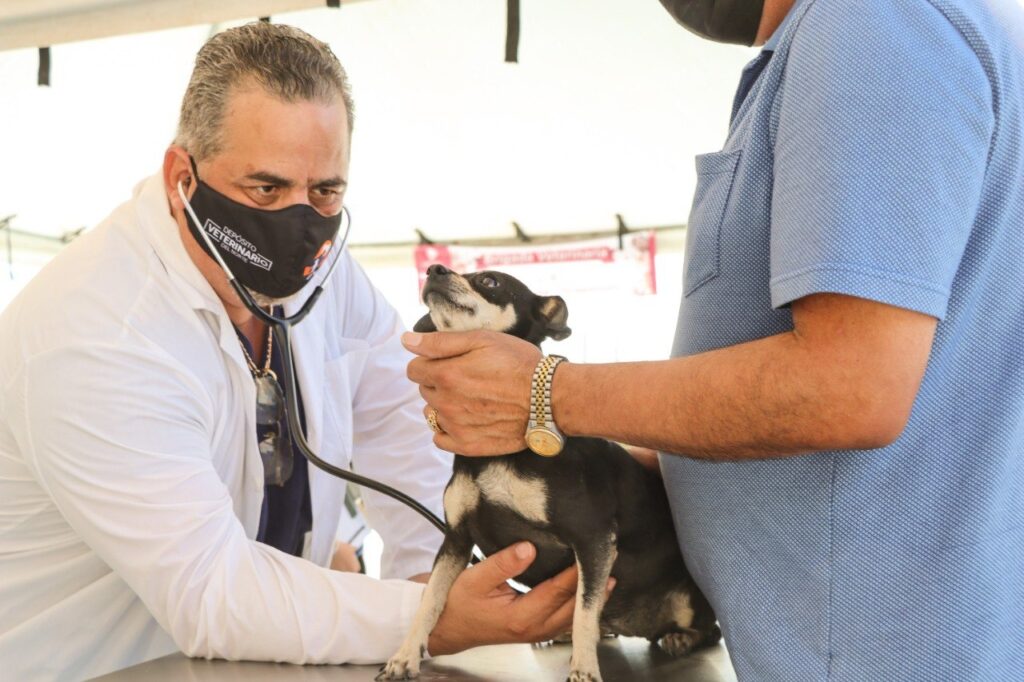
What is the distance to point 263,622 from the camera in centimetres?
153

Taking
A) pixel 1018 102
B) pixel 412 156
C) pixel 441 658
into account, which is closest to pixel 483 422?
pixel 441 658

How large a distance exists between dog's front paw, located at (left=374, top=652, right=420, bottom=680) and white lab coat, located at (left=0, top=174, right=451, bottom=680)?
0.17m

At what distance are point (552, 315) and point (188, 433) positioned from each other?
668mm

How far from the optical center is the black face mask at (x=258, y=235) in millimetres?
1738

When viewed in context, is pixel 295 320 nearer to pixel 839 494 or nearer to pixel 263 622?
pixel 263 622

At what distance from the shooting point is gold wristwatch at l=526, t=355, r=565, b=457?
1.16 metres

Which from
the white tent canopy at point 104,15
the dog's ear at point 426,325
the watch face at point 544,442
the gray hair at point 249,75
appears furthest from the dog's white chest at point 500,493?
the white tent canopy at point 104,15

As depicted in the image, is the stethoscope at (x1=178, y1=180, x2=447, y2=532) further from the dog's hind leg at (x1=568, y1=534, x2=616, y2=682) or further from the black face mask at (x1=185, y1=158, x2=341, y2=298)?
the dog's hind leg at (x1=568, y1=534, x2=616, y2=682)

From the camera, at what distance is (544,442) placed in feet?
3.88

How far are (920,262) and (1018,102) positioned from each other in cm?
21

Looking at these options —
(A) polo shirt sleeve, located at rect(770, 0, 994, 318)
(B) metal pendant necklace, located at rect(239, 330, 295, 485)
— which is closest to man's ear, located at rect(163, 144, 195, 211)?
(B) metal pendant necklace, located at rect(239, 330, 295, 485)

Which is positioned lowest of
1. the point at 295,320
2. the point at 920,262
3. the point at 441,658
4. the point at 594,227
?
the point at 594,227

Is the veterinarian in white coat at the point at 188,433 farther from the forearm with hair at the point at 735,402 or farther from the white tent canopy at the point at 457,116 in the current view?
the white tent canopy at the point at 457,116

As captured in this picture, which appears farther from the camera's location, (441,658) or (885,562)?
(441,658)
